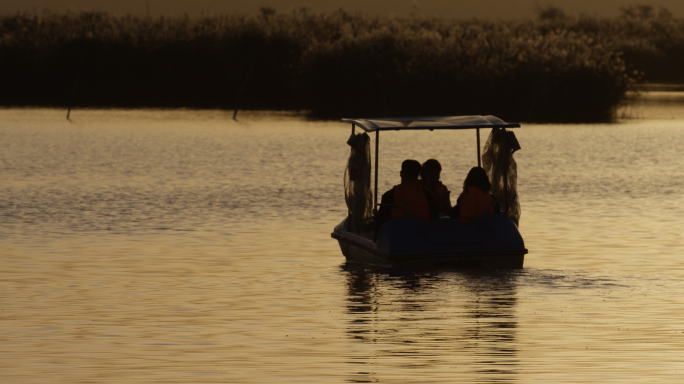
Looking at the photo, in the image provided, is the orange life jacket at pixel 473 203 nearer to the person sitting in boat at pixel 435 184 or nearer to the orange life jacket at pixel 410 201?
the person sitting in boat at pixel 435 184

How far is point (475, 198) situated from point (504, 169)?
49.0 inches

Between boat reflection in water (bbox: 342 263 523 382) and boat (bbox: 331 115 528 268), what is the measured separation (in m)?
0.18

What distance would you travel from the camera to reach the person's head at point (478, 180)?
1694 centimetres

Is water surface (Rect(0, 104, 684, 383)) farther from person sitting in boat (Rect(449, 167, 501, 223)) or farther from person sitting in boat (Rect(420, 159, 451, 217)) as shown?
person sitting in boat (Rect(420, 159, 451, 217))

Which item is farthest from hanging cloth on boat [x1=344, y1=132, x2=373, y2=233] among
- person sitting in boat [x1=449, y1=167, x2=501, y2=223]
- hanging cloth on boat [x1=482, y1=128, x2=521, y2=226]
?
hanging cloth on boat [x1=482, y1=128, x2=521, y2=226]

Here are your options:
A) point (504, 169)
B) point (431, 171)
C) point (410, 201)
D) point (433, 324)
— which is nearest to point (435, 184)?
point (431, 171)

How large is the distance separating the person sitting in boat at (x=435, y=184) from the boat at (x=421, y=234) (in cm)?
48

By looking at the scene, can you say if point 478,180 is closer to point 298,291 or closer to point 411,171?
point 411,171

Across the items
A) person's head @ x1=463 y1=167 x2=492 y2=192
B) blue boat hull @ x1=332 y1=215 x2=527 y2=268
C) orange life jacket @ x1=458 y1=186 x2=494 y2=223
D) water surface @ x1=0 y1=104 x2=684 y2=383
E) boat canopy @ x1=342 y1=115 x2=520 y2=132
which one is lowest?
water surface @ x1=0 y1=104 x2=684 y2=383

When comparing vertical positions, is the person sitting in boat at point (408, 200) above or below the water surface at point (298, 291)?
above

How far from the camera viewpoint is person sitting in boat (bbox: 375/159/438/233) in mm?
16719

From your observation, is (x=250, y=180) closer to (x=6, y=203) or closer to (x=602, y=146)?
(x=6, y=203)

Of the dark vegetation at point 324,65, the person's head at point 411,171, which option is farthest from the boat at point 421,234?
the dark vegetation at point 324,65

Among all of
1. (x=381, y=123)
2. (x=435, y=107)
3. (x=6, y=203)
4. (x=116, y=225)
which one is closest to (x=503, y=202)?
(x=381, y=123)
